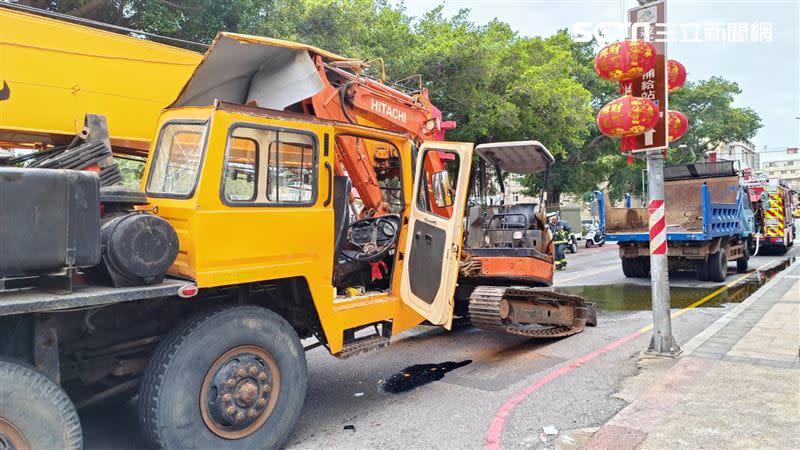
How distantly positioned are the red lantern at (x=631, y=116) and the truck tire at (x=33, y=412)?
5.63 metres

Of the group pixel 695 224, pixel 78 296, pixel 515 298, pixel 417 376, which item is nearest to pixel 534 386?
pixel 417 376

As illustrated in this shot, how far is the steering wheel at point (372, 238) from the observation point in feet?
17.7

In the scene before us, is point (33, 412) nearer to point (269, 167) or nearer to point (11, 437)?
point (11, 437)

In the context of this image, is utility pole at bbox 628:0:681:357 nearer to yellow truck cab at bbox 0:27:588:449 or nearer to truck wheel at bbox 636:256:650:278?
yellow truck cab at bbox 0:27:588:449

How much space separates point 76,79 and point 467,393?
445cm

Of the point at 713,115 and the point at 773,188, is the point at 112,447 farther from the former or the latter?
the point at 713,115

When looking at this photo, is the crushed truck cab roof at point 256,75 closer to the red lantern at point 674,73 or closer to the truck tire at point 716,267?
the red lantern at point 674,73

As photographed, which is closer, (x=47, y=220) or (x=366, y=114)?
(x=47, y=220)

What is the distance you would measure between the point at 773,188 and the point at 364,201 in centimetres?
1835

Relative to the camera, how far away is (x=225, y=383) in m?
3.60

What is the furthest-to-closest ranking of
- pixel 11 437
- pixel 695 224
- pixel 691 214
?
pixel 691 214 → pixel 695 224 → pixel 11 437

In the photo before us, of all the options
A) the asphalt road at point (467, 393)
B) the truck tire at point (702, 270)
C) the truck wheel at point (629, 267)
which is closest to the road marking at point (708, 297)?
the asphalt road at point (467, 393)

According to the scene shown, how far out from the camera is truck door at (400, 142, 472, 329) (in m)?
5.15

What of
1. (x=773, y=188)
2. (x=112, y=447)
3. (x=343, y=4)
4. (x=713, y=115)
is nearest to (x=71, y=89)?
(x=112, y=447)
